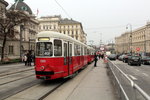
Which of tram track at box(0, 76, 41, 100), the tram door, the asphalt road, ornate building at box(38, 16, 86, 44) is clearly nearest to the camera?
tram track at box(0, 76, 41, 100)

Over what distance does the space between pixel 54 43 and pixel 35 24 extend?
56.2 metres

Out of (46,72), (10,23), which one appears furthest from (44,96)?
(10,23)

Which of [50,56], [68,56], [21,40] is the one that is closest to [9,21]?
[21,40]

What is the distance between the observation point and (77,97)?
6.63 m

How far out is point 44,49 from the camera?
902 cm

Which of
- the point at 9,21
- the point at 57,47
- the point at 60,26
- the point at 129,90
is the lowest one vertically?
Result: the point at 129,90

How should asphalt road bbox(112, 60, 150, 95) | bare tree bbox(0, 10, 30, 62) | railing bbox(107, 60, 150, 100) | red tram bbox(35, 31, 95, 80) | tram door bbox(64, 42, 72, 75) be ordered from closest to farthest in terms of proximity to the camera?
railing bbox(107, 60, 150, 100)
red tram bbox(35, 31, 95, 80)
asphalt road bbox(112, 60, 150, 95)
tram door bbox(64, 42, 72, 75)
bare tree bbox(0, 10, 30, 62)

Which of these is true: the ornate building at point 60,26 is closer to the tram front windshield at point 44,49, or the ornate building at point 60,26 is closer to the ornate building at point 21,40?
the ornate building at point 21,40

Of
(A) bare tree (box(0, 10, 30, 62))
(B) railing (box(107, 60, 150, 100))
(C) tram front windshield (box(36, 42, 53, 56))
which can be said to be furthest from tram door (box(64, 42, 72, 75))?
(A) bare tree (box(0, 10, 30, 62))

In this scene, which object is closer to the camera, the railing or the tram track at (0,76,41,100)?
the railing

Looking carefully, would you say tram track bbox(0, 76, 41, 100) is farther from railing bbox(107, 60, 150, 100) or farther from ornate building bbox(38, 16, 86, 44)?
ornate building bbox(38, 16, 86, 44)

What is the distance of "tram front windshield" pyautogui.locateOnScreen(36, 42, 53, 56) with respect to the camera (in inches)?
351

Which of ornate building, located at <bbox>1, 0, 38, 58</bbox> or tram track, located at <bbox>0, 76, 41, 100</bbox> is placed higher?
ornate building, located at <bbox>1, 0, 38, 58</bbox>

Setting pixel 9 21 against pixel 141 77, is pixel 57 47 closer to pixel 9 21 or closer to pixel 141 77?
pixel 141 77
